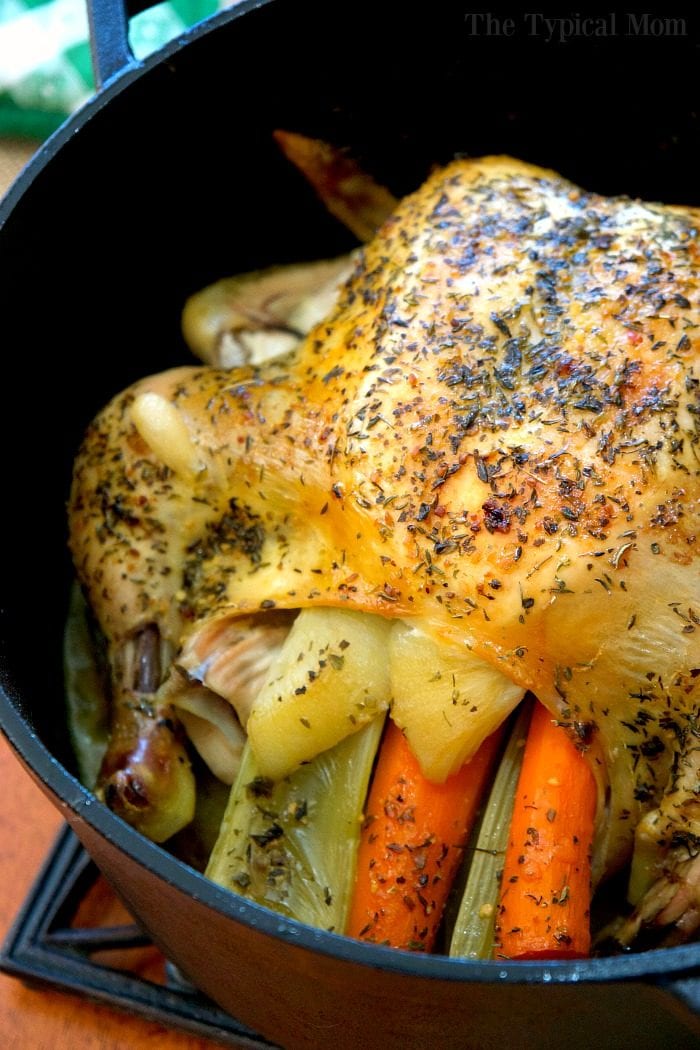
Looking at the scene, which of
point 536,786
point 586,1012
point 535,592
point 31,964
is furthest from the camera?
point 31,964

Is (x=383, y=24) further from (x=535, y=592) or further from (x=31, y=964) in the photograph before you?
(x=31, y=964)

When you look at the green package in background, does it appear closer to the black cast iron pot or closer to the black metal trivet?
the black cast iron pot

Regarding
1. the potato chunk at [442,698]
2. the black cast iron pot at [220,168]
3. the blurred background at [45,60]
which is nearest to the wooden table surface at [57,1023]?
the black cast iron pot at [220,168]

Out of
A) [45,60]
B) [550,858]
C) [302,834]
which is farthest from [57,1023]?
[45,60]

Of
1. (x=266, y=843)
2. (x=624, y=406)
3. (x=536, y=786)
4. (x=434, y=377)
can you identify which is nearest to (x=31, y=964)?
(x=266, y=843)

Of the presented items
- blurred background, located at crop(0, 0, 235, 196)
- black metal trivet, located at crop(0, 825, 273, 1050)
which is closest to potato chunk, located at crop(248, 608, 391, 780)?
black metal trivet, located at crop(0, 825, 273, 1050)

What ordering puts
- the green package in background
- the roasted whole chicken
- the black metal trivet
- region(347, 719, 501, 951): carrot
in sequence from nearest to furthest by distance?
the roasted whole chicken
region(347, 719, 501, 951): carrot
the black metal trivet
the green package in background
